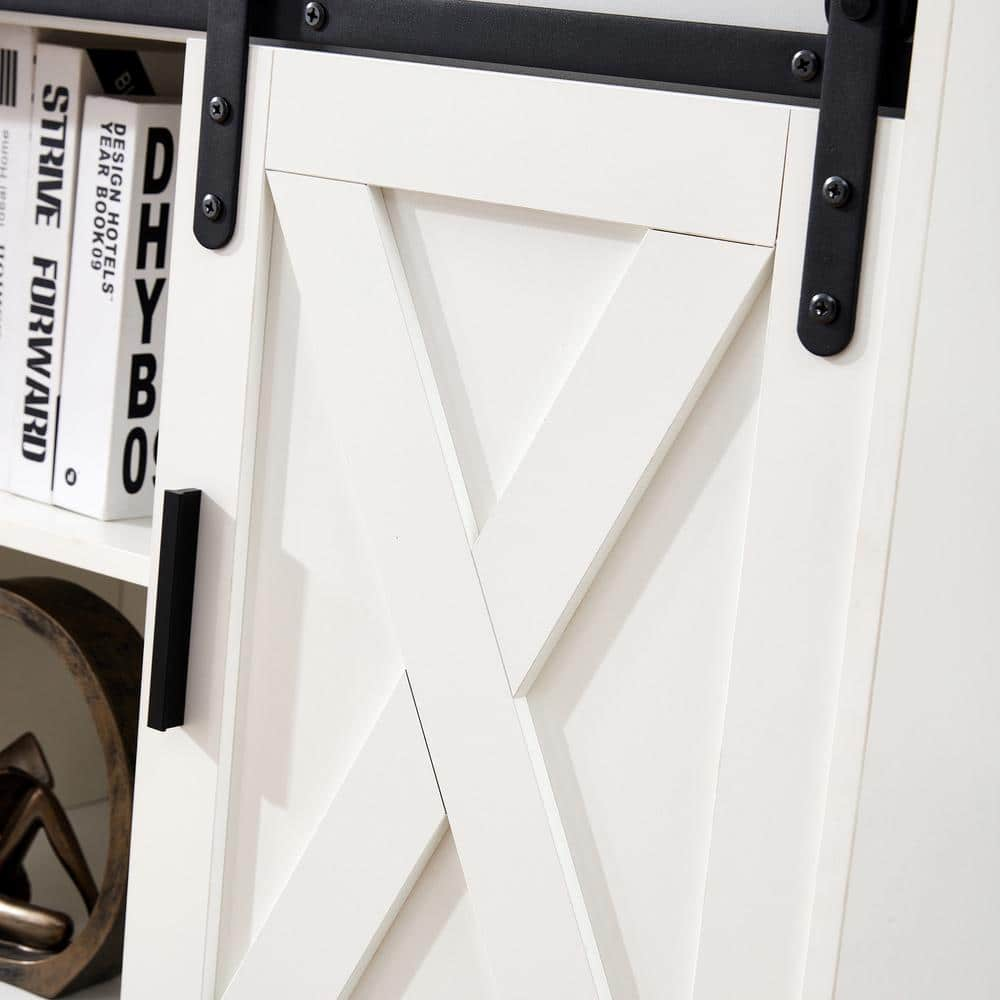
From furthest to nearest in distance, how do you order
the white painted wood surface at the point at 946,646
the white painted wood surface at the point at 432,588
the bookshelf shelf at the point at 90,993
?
the bookshelf shelf at the point at 90,993 → the white painted wood surface at the point at 432,588 → the white painted wood surface at the point at 946,646

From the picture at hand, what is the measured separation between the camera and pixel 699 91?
0.73 meters

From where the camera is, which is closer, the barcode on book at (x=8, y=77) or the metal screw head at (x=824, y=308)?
the metal screw head at (x=824, y=308)

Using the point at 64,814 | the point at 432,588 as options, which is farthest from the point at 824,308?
the point at 64,814

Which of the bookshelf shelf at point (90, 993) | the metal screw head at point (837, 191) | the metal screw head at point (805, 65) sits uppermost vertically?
the metal screw head at point (805, 65)

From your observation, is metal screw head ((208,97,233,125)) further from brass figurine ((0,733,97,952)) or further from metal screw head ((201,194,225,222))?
brass figurine ((0,733,97,952))

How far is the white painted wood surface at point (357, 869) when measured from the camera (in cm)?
76

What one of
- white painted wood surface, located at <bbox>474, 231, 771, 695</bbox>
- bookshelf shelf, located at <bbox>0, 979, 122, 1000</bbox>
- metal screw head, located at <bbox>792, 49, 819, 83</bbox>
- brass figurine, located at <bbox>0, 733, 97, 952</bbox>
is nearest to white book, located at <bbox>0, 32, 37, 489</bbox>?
brass figurine, located at <bbox>0, 733, 97, 952</bbox>

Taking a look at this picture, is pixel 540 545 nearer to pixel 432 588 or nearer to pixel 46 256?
pixel 432 588

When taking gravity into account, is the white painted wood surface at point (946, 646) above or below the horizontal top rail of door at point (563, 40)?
below

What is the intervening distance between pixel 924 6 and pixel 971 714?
309mm

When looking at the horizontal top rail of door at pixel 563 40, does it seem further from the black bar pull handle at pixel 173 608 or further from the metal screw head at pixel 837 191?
the black bar pull handle at pixel 173 608

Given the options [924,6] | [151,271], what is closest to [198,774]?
[151,271]

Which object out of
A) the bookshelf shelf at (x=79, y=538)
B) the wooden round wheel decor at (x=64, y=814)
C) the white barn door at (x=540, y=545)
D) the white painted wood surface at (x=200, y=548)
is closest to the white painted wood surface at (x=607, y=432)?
the white barn door at (x=540, y=545)

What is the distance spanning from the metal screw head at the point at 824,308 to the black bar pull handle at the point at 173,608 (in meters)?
0.39
